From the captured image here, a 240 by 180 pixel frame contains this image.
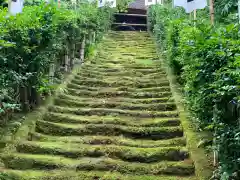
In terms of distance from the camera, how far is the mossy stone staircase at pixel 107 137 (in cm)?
395

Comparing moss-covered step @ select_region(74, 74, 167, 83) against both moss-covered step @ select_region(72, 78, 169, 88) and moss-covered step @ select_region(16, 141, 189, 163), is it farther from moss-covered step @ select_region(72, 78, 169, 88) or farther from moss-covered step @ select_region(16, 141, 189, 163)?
moss-covered step @ select_region(16, 141, 189, 163)

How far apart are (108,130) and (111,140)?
Answer: 355 millimetres

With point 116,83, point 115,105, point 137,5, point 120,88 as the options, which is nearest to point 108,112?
point 115,105

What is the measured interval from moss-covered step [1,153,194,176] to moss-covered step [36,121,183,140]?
0.77 meters

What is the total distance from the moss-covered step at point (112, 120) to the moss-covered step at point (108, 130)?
0.18m

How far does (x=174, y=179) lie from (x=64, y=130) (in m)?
1.95

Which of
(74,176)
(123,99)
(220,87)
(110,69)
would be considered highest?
(220,87)

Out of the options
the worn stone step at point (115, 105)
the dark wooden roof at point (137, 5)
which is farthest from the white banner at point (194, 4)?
the dark wooden roof at point (137, 5)

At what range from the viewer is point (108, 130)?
16.3 ft

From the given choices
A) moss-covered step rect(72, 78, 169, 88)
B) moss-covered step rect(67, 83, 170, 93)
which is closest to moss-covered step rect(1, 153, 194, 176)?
moss-covered step rect(67, 83, 170, 93)

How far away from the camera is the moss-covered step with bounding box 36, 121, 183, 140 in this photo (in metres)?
4.84

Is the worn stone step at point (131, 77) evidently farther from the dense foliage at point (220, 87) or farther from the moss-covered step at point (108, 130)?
the dense foliage at point (220, 87)

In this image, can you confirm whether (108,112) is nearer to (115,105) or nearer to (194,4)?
(115,105)

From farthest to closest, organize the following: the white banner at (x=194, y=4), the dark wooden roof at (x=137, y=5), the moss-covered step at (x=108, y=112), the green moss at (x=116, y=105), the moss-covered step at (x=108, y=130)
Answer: the dark wooden roof at (x=137, y=5), the white banner at (x=194, y=4), the green moss at (x=116, y=105), the moss-covered step at (x=108, y=112), the moss-covered step at (x=108, y=130)
